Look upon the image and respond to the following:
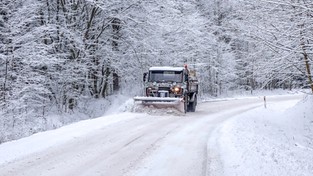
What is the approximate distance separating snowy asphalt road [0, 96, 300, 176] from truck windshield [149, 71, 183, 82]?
7.92 meters

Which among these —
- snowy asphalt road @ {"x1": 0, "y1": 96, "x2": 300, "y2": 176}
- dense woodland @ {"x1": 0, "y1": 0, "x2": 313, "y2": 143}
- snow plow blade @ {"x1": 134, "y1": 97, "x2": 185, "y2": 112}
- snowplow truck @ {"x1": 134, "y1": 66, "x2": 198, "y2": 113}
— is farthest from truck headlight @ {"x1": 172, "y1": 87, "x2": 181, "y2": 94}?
snowy asphalt road @ {"x1": 0, "y1": 96, "x2": 300, "y2": 176}

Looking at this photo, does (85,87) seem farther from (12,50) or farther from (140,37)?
(12,50)

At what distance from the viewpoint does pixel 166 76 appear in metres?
20.3

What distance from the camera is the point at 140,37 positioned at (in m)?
27.1

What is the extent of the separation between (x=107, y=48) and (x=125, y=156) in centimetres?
1838

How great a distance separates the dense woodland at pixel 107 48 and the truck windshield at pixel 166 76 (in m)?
3.31

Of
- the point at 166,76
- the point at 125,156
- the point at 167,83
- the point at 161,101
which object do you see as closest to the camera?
the point at 125,156

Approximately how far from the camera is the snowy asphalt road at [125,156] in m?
7.13

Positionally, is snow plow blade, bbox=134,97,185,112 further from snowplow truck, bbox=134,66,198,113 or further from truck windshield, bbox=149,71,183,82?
truck windshield, bbox=149,71,183,82

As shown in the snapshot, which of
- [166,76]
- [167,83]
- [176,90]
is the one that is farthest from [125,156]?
[166,76]

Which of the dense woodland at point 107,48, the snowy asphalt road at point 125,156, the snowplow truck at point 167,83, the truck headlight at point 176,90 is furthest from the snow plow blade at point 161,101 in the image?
the snowy asphalt road at point 125,156

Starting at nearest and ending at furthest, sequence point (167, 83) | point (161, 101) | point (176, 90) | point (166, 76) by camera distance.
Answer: point (161, 101)
point (176, 90)
point (167, 83)
point (166, 76)

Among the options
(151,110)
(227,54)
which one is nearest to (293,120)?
(151,110)

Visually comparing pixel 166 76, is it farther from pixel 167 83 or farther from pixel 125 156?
pixel 125 156
